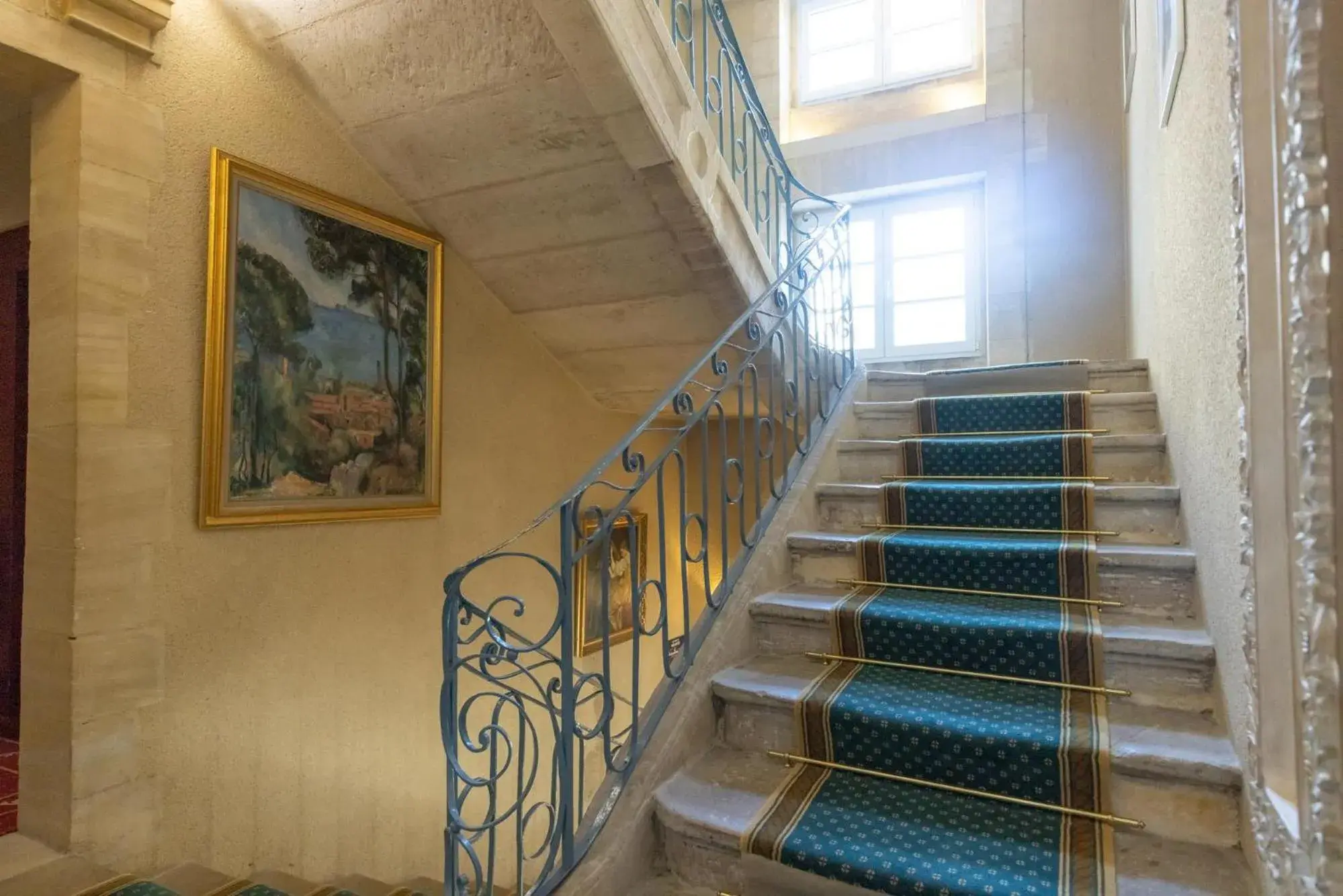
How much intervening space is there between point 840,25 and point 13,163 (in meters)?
4.74

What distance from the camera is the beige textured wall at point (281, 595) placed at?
214 centimetres

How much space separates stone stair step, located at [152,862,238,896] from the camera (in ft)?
6.47

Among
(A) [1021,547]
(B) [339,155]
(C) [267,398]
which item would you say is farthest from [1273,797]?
(B) [339,155]

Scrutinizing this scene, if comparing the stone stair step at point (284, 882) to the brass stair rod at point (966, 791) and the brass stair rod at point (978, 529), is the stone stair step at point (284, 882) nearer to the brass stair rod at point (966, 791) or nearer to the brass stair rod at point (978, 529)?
the brass stair rod at point (966, 791)

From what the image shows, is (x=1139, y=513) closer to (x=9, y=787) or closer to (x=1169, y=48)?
(x=1169, y=48)

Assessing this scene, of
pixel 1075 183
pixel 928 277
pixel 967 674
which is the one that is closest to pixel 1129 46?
pixel 1075 183

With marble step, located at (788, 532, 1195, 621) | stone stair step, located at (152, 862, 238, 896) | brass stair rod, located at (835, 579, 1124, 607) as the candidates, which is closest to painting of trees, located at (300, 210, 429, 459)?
stone stair step, located at (152, 862, 238, 896)

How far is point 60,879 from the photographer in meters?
1.82

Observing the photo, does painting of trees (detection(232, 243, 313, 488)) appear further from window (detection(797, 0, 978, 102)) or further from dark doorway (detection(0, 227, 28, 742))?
window (detection(797, 0, 978, 102))

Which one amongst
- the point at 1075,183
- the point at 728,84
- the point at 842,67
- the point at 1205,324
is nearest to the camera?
the point at 1205,324

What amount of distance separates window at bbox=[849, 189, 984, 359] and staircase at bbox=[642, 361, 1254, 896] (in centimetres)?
215

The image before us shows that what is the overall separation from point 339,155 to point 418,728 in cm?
223

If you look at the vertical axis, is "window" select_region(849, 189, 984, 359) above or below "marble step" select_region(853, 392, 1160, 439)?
above

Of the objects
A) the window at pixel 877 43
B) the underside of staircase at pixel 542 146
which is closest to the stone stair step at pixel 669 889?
the underside of staircase at pixel 542 146
